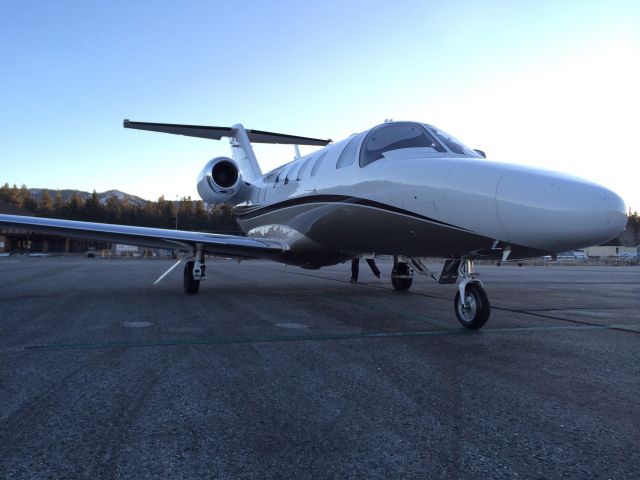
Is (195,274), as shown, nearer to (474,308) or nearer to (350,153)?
(350,153)

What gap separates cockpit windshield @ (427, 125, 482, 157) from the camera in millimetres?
6348

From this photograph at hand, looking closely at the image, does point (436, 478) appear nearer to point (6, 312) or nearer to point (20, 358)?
point (20, 358)

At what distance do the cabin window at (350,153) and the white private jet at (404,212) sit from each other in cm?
3

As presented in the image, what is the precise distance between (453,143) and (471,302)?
2.32 meters

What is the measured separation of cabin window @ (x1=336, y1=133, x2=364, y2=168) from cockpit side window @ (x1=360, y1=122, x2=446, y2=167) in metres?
0.28

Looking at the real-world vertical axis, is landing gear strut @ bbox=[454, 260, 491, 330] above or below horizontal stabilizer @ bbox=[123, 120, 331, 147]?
below

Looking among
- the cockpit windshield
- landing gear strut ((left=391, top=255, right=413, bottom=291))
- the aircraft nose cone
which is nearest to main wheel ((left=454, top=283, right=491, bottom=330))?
the aircraft nose cone

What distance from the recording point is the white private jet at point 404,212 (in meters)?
4.38

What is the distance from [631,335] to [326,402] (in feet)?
14.5

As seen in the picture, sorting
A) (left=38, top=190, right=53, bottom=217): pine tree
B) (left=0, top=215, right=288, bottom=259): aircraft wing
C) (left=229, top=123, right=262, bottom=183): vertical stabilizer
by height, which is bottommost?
(left=0, top=215, right=288, bottom=259): aircraft wing

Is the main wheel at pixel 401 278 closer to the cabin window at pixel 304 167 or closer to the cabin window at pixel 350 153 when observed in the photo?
the cabin window at pixel 304 167

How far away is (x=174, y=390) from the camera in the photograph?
320 centimetres

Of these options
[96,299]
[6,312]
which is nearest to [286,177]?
[96,299]

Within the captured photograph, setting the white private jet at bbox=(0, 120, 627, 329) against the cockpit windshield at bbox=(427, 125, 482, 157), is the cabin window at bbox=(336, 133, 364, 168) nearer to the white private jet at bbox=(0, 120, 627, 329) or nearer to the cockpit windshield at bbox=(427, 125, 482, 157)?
the white private jet at bbox=(0, 120, 627, 329)
